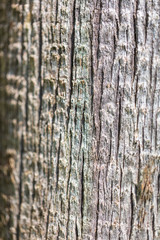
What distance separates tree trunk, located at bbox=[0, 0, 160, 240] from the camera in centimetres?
96

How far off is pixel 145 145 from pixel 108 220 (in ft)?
1.03

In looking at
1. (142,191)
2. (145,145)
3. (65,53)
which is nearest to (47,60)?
(65,53)

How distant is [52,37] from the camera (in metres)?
0.97

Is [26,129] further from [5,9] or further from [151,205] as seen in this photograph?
[151,205]

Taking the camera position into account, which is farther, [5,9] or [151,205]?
[151,205]

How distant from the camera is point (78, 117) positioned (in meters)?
1.00

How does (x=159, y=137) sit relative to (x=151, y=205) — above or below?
above

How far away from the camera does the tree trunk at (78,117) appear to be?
963 mm

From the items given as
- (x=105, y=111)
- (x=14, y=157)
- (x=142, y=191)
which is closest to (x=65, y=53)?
(x=105, y=111)

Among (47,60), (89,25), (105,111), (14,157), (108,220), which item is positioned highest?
(89,25)

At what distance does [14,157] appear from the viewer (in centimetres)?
97

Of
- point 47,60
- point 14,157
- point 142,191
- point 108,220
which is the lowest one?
point 108,220

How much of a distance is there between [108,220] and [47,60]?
2.06 ft

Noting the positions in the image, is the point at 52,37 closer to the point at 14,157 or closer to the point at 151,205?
the point at 14,157
